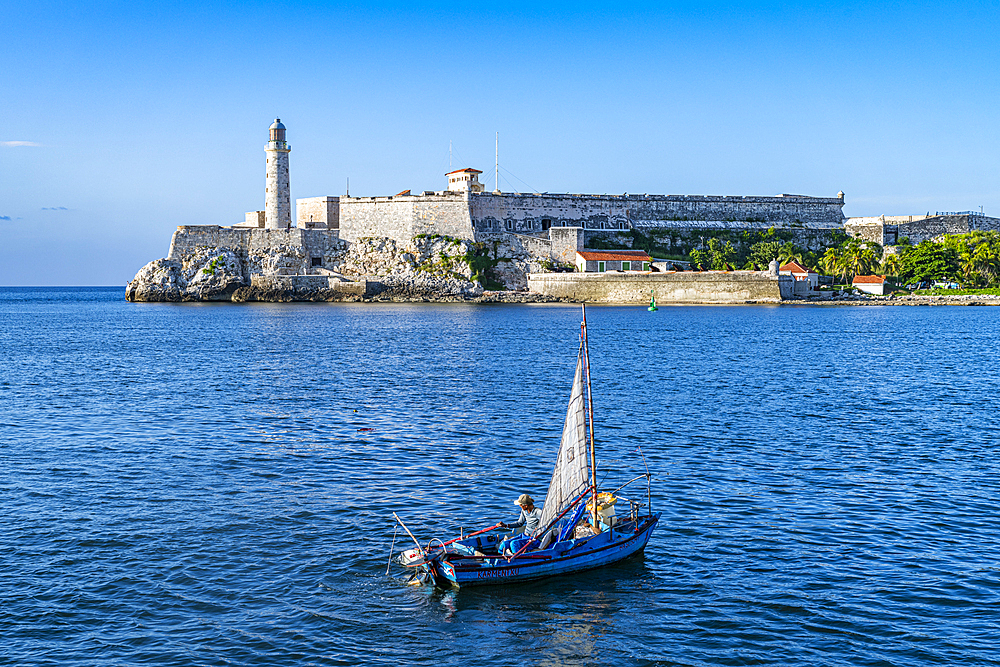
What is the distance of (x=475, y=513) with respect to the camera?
16.9m

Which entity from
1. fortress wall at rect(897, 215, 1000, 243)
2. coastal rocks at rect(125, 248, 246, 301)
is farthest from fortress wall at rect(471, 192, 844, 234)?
coastal rocks at rect(125, 248, 246, 301)

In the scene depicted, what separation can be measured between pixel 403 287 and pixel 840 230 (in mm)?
58766

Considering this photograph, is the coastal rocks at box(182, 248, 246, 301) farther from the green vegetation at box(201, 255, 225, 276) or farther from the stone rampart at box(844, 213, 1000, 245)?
the stone rampart at box(844, 213, 1000, 245)

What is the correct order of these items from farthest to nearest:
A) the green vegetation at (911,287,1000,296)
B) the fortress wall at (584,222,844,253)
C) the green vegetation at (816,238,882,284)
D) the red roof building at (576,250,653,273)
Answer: the fortress wall at (584,222,844,253)
the green vegetation at (816,238,882,284)
the red roof building at (576,250,653,273)
the green vegetation at (911,287,1000,296)

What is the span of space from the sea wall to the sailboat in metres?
77.3

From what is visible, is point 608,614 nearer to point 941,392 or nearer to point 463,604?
point 463,604

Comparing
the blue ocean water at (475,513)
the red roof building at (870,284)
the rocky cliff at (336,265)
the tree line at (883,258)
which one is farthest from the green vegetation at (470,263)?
the blue ocean water at (475,513)

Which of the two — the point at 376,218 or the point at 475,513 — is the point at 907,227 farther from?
the point at 475,513

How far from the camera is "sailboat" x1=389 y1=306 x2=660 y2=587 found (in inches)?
533

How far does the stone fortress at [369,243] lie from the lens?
96625 millimetres

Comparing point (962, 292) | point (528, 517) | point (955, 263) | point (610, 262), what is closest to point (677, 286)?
point (610, 262)

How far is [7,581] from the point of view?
1358 centimetres

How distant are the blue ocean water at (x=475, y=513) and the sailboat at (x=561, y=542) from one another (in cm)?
35

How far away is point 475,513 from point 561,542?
10.3 ft
